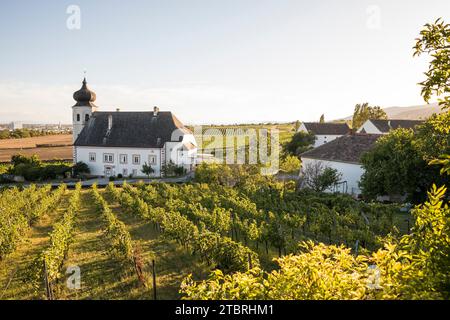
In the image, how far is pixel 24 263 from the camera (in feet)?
45.9

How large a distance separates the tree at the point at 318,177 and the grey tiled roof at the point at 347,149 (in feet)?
4.07

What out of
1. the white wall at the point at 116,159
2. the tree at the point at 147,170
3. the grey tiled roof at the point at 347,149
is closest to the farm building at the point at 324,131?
the grey tiled roof at the point at 347,149

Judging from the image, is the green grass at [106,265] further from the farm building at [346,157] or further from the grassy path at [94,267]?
the farm building at [346,157]

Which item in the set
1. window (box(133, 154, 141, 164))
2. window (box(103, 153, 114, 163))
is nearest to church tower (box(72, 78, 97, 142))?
window (box(103, 153, 114, 163))

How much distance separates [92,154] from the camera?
144ft

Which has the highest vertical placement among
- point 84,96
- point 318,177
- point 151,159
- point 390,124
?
point 84,96

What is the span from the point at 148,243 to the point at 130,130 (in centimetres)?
2965

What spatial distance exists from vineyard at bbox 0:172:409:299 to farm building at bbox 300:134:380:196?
725 centimetres

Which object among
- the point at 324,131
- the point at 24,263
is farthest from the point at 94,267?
the point at 324,131

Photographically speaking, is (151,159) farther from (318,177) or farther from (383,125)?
(383,125)

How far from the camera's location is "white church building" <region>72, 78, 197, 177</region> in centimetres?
4222

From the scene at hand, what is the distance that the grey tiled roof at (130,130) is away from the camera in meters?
42.6

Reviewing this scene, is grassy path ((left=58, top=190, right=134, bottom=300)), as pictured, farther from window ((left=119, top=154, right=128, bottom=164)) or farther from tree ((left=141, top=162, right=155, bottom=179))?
window ((left=119, top=154, right=128, bottom=164))
